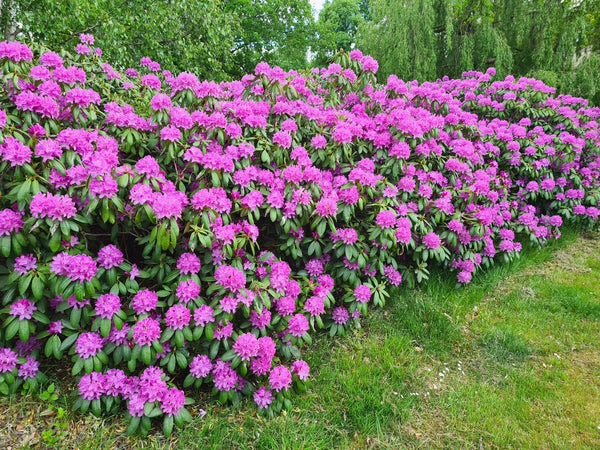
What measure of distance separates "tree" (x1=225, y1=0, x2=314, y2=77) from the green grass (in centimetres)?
1521

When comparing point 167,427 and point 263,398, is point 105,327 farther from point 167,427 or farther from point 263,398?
point 263,398

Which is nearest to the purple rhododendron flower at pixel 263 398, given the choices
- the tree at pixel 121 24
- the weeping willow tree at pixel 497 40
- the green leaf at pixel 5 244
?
the green leaf at pixel 5 244

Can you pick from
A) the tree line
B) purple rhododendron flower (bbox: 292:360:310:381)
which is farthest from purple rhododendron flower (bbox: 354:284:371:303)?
the tree line

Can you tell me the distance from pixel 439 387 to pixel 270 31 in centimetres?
1734

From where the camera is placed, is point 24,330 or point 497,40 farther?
point 497,40

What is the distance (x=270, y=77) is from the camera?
113 inches

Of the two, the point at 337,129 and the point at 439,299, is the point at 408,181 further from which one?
the point at 439,299

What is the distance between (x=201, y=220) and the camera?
2.04 m

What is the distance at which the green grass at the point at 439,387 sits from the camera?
75.5 inches

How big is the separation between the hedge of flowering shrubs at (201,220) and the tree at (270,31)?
1437 centimetres

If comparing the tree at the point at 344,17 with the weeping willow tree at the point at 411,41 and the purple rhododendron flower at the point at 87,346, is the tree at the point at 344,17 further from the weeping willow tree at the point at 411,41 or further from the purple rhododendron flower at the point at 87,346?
the purple rhododendron flower at the point at 87,346

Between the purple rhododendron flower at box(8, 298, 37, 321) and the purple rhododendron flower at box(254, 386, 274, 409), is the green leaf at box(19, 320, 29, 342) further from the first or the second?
the purple rhododendron flower at box(254, 386, 274, 409)

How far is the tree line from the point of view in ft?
17.3

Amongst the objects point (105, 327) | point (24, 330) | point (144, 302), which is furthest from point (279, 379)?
point (24, 330)
